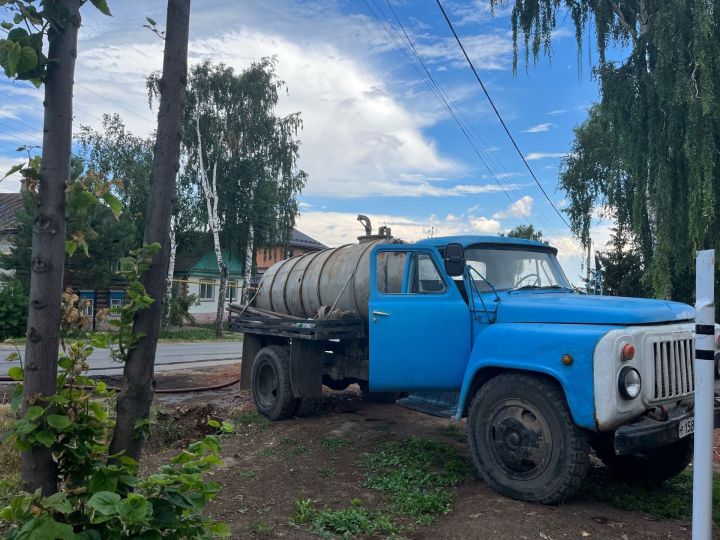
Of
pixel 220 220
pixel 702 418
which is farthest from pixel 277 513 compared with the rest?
pixel 220 220

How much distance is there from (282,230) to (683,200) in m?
20.9

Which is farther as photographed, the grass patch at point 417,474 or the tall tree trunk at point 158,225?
the grass patch at point 417,474

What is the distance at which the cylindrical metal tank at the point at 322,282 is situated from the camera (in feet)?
24.1

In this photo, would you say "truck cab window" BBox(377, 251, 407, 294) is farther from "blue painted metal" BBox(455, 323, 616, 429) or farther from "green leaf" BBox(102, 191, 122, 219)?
"green leaf" BBox(102, 191, 122, 219)

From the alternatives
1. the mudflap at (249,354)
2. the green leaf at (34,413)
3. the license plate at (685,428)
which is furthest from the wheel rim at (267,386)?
the green leaf at (34,413)

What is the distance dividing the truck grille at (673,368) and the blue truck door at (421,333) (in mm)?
1603

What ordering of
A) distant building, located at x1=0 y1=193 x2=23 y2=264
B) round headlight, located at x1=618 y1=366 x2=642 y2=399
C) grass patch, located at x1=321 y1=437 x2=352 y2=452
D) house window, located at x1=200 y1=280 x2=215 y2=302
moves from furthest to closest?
house window, located at x1=200 y1=280 x2=215 y2=302, distant building, located at x1=0 y1=193 x2=23 y2=264, grass patch, located at x1=321 y1=437 x2=352 y2=452, round headlight, located at x1=618 y1=366 x2=642 y2=399

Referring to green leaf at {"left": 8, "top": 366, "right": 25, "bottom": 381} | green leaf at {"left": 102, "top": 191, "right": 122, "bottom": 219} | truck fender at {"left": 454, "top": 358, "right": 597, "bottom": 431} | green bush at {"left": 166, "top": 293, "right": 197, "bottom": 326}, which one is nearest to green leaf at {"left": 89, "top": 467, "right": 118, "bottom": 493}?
green leaf at {"left": 8, "top": 366, "right": 25, "bottom": 381}

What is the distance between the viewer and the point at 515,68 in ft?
49.6

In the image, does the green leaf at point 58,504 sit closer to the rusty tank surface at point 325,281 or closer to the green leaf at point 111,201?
the green leaf at point 111,201

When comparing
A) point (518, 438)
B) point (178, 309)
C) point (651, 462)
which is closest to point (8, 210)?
point (178, 309)

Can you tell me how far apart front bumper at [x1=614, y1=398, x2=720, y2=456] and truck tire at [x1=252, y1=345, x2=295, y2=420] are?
451cm

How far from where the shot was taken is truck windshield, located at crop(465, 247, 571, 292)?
5699 millimetres

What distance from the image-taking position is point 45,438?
191 cm
